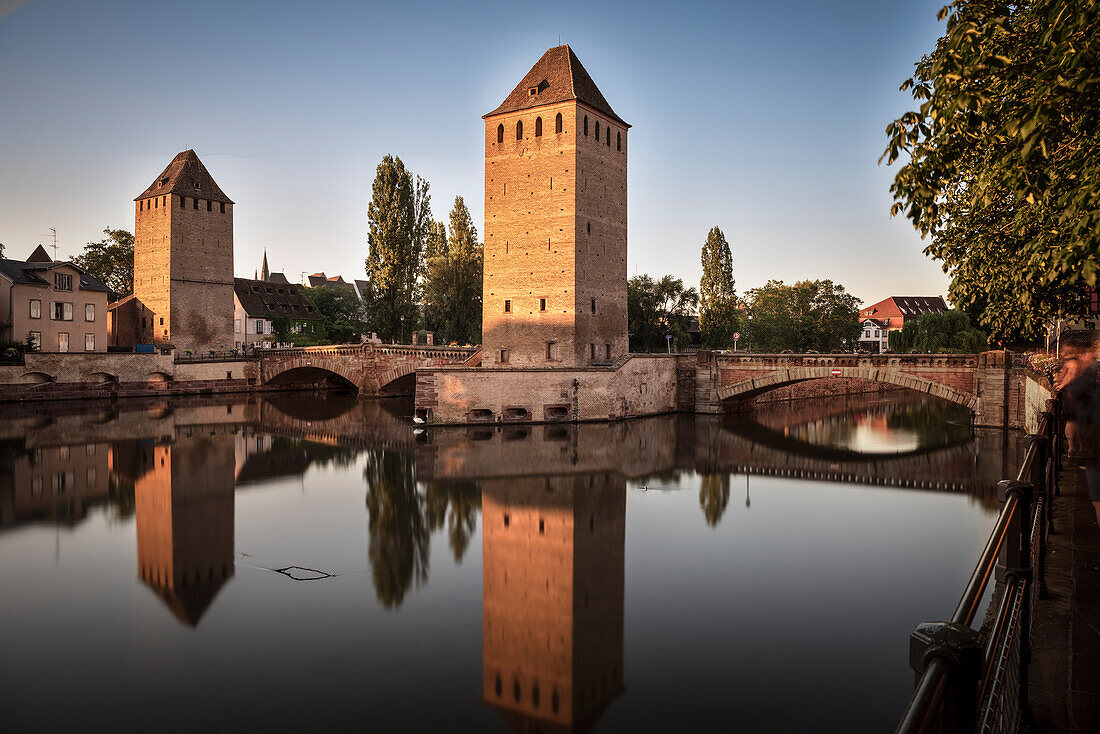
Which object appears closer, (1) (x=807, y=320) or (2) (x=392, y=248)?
(2) (x=392, y=248)

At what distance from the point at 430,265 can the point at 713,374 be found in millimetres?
17651

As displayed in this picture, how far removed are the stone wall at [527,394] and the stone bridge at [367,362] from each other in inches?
194

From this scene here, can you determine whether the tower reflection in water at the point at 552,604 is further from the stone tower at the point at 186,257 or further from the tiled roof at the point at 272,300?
the tiled roof at the point at 272,300

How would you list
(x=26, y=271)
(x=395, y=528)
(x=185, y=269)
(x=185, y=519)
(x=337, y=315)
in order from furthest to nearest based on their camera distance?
(x=337, y=315), (x=185, y=269), (x=26, y=271), (x=185, y=519), (x=395, y=528)

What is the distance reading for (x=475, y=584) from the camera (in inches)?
436

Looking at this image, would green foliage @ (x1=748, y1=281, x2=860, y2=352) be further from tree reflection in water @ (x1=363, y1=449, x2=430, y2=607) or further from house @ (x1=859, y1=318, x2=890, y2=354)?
tree reflection in water @ (x1=363, y1=449, x2=430, y2=607)

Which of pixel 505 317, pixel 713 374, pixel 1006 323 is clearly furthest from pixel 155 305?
pixel 1006 323

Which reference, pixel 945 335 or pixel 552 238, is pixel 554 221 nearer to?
pixel 552 238

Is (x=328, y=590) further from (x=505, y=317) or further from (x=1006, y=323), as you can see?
(x=505, y=317)

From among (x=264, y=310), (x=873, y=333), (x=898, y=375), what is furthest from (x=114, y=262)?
(x=873, y=333)

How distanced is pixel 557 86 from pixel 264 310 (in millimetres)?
32229

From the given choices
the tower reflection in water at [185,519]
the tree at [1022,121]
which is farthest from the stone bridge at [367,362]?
the tree at [1022,121]

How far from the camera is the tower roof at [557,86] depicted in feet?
100

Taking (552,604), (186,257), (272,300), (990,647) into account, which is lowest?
(552,604)
